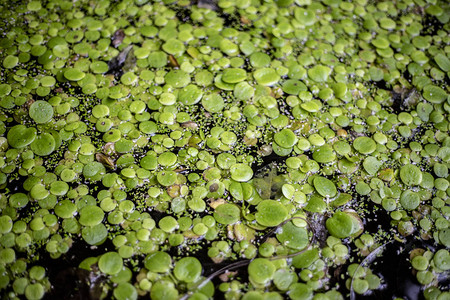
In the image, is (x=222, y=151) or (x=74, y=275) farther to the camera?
(x=222, y=151)

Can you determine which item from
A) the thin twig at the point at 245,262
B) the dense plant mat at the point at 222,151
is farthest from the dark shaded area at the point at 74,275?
the thin twig at the point at 245,262

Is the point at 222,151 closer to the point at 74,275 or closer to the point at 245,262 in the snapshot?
the point at 245,262

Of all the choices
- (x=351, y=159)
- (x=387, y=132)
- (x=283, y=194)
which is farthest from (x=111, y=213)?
(x=387, y=132)

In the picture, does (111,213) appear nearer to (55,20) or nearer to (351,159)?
(351,159)

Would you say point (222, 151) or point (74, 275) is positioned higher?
point (222, 151)

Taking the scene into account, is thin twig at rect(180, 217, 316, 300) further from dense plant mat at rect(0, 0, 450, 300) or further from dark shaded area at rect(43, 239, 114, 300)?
dark shaded area at rect(43, 239, 114, 300)

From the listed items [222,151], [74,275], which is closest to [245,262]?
[222,151]

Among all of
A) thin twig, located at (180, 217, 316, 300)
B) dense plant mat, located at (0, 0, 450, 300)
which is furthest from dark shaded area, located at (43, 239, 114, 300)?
thin twig, located at (180, 217, 316, 300)

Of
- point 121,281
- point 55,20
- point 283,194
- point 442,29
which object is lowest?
point 121,281
